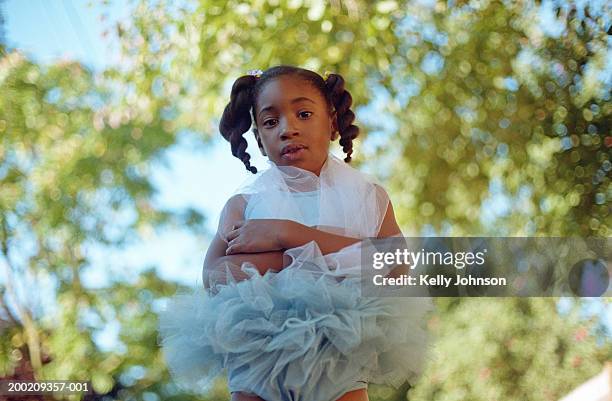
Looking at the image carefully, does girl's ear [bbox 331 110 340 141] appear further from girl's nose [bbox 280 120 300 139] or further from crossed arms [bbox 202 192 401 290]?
crossed arms [bbox 202 192 401 290]

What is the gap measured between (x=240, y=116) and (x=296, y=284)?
1.15 ft

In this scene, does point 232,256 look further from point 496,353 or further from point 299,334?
point 496,353

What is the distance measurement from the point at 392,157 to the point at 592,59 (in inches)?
29.7

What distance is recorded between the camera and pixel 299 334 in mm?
952

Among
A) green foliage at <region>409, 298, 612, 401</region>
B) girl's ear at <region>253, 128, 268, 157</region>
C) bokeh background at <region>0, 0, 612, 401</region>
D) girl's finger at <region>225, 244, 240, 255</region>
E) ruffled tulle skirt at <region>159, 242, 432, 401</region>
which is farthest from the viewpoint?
green foliage at <region>409, 298, 612, 401</region>

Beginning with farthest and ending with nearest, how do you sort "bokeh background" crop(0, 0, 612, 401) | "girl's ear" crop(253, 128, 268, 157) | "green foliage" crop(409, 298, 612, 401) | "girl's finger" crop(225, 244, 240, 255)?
1. "green foliage" crop(409, 298, 612, 401)
2. "bokeh background" crop(0, 0, 612, 401)
3. "girl's ear" crop(253, 128, 268, 157)
4. "girl's finger" crop(225, 244, 240, 255)

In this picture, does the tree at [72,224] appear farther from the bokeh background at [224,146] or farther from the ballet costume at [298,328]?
the ballet costume at [298,328]

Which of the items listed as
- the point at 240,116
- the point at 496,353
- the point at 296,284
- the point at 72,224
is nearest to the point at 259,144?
the point at 240,116

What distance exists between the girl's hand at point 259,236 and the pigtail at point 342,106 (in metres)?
0.22

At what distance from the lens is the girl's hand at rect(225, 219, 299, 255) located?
3.48 feet

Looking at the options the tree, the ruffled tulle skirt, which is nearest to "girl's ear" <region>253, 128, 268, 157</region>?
the ruffled tulle skirt

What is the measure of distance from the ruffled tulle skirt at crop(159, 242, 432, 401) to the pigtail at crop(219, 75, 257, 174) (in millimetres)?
250

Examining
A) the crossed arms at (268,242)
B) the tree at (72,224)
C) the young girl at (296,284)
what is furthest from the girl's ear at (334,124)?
the tree at (72,224)

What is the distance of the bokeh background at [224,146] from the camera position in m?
2.60
